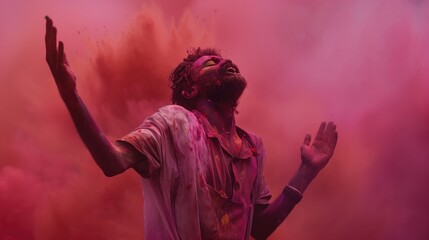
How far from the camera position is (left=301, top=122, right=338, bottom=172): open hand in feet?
10.1

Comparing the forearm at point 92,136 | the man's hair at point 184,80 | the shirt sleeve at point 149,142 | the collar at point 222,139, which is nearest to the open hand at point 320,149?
the collar at point 222,139

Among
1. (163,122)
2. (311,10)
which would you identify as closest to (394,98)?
(311,10)

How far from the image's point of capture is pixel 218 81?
289 centimetres

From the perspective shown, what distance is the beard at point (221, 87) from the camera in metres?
2.89

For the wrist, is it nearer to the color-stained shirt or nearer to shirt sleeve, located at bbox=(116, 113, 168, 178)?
the color-stained shirt

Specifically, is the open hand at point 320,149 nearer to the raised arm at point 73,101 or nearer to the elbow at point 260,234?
the elbow at point 260,234

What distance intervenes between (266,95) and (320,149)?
4.06 ft

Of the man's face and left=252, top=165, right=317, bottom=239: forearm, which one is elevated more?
the man's face

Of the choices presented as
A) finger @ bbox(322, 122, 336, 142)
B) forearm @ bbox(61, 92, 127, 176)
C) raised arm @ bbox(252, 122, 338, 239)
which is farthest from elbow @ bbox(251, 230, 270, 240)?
forearm @ bbox(61, 92, 127, 176)

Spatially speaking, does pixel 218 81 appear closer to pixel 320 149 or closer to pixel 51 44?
pixel 320 149

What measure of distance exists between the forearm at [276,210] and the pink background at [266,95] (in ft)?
3.75

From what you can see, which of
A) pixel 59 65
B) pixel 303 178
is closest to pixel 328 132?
pixel 303 178

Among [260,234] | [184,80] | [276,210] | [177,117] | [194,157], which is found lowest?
[260,234]

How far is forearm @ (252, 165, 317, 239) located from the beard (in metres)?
0.47
